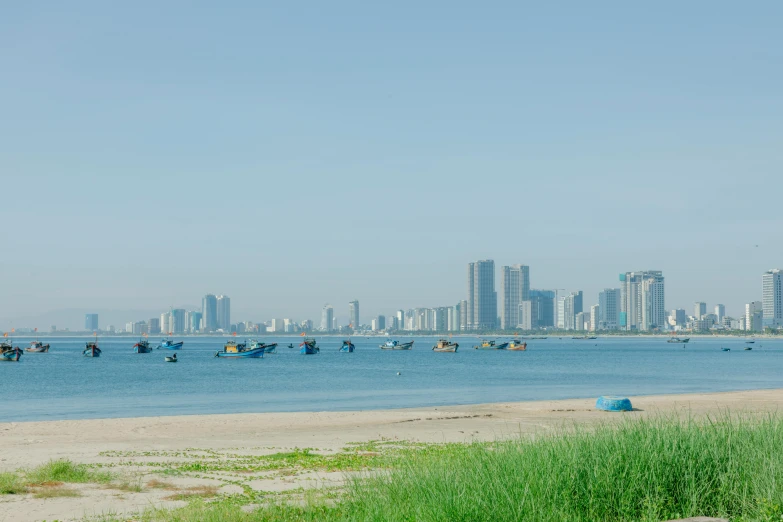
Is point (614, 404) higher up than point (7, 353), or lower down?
higher up

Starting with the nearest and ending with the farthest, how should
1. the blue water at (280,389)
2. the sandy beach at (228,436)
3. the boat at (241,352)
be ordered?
the sandy beach at (228,436) → the blue water at (280,389) → the boat at (241,352)

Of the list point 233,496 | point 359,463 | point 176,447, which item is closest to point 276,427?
point 176,447

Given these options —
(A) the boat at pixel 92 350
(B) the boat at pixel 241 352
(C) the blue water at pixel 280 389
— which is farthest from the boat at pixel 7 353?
(B) the boat at pixel 241 352

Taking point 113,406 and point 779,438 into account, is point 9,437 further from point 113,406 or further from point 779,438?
point 779,438

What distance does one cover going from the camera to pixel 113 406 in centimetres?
5019

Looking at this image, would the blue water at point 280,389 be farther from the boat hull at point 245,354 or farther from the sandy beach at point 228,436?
the boat hull at point 245,354

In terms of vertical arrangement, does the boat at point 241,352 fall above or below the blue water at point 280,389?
below

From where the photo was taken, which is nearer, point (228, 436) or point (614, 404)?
point (228, 436)

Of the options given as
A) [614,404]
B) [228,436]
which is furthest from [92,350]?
[614,404]

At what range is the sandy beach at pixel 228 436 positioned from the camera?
1653 cm

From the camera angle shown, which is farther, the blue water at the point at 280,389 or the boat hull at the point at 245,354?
the boat hull at the point at 245,354

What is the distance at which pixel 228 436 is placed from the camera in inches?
1188

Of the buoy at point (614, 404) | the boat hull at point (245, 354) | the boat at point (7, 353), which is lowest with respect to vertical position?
the boat hull at point (245, 354)

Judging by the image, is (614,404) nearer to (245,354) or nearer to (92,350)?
(245,354)
